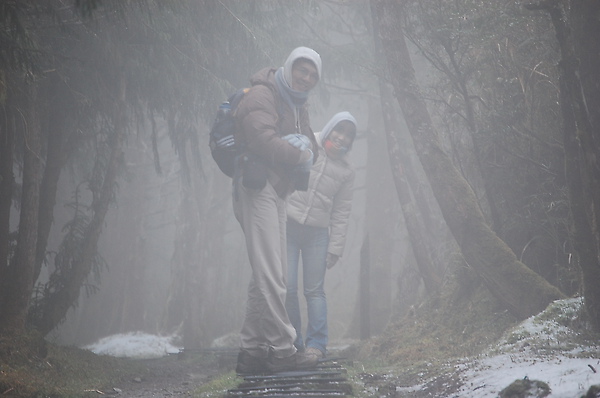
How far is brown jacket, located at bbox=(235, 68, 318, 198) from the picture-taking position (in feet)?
16.5

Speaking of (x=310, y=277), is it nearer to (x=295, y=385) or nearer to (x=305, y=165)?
(x=305, y=165)

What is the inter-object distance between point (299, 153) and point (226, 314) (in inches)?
557

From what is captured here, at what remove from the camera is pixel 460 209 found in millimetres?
6148

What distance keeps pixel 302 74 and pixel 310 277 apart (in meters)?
2.32

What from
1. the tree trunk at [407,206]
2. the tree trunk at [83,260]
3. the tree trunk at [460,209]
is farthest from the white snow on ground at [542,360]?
the tree trunk at [83,260]

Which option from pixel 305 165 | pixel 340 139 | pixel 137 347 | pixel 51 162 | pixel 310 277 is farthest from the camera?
pixel 137 347

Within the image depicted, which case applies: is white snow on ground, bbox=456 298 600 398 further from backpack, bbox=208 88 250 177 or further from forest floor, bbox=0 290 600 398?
backpack, bbox=208 88 250 177

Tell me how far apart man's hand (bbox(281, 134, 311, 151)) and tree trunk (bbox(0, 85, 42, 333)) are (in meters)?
2.45

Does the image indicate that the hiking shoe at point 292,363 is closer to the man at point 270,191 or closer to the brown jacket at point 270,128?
the man at point 270,191

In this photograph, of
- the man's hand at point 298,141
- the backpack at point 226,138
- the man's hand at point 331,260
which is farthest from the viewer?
the man's hand at point 331,260

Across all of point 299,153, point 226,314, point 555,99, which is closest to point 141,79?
point 299,153

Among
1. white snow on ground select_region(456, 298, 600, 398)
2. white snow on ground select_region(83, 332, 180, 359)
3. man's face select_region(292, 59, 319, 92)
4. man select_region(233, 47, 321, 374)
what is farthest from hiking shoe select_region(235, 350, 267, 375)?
white snow on ground select_region(83, 332, 180, 359)

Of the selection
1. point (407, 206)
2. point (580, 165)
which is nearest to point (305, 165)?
point (580, 165)

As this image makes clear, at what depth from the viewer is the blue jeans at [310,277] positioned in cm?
628
